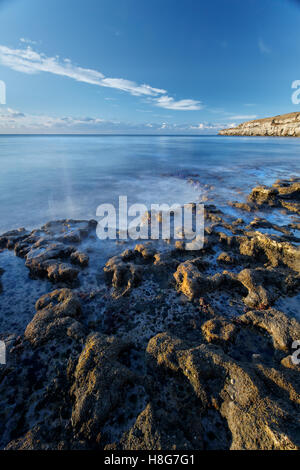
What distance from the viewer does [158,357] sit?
4.03 metres

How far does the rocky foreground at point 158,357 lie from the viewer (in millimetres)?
3014

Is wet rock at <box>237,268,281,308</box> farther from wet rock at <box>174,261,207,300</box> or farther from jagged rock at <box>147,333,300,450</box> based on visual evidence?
jagged rock at <box>147,333,300,450</box>

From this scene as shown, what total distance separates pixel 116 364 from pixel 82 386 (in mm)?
695

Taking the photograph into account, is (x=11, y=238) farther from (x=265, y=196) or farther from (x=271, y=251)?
(x=265, y=196)

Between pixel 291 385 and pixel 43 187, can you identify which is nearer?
pixel 291 385

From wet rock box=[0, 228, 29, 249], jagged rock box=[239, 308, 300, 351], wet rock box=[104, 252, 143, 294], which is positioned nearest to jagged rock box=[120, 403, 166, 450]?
jagged rock box=[239, 308, 300, 351]

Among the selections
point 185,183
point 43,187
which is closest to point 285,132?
point 185,183

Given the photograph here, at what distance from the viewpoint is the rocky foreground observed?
301 cm

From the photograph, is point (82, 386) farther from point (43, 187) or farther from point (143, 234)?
point (43, 187)

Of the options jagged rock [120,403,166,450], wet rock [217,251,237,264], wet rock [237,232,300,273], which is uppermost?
wet rock [237,232,300,273]

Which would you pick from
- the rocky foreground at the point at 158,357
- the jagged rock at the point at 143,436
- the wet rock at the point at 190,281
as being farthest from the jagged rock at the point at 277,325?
the jagged rock at the point at 143,436

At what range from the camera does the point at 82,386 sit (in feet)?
11.5

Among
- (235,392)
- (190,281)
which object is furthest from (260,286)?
(235,392)
